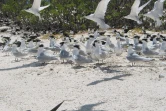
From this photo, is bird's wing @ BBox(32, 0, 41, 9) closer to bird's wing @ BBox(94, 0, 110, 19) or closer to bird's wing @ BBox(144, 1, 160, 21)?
bird's wing @ BBox(94, 0, 110, 19)

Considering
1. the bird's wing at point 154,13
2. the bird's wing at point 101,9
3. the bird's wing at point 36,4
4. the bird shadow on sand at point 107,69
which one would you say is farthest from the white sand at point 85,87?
the bird's wing at point 36,4

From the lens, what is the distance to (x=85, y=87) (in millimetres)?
10016

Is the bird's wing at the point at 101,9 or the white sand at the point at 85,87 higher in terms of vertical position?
the bird's wing at the point at 101,9

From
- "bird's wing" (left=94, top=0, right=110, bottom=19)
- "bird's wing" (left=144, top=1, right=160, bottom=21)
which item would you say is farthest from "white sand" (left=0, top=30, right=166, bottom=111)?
"bird's wing" (left=144, top=1, right=160, bottom=21)

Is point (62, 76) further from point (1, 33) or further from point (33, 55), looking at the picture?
point (1, 33)

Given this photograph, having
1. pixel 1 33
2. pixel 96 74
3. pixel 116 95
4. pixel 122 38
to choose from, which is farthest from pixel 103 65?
pixel 1 33

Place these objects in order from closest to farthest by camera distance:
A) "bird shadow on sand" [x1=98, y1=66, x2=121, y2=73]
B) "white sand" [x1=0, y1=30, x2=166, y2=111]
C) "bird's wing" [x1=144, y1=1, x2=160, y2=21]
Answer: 1. "white sand" [x1=0, y1=30, x2=166, y2=111]
2. "bird shadow on sand" [x1=98, y1=66, x2=121, y2=73]
3. "bird's wing" [x1=144, y1=1, x2=160, y2=21]

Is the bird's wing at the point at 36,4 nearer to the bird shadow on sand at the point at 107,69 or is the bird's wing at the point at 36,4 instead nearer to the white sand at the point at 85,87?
the white sand at the point at 85,87

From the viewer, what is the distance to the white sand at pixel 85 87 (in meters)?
8.62

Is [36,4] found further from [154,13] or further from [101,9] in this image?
[154,13]

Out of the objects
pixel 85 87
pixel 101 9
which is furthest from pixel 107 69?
pixel 101 9

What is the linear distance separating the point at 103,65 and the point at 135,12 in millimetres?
2837

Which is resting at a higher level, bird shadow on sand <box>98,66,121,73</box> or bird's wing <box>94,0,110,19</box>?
bird's wing <box>94,0,110,19</box>

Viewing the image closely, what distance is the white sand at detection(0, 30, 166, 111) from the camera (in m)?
8.62
